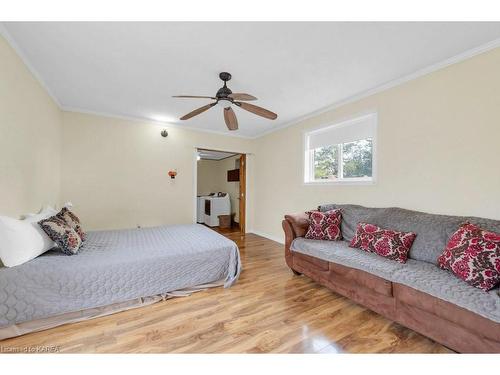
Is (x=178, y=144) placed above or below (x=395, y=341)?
above

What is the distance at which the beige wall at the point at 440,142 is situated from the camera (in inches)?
75.2

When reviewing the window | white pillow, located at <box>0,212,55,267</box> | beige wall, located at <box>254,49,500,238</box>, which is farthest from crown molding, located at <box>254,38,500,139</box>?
white pillow, located at <box>0,212,55,267</box>

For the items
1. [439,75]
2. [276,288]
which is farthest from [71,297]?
[439,75]

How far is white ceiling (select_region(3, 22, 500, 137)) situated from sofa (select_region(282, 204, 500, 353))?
163cm

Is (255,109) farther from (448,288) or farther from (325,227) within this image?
(448,288)

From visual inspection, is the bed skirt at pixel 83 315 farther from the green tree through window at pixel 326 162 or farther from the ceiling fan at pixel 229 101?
the green tree through window at pixel 326 162

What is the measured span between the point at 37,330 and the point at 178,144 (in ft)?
11.0

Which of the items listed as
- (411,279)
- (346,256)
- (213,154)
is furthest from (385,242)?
(213,154)

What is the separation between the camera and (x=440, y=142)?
7.26 feet

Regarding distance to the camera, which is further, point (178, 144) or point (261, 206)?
point (261, 206)

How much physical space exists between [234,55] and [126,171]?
2986 millimetres

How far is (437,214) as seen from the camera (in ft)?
7.24
